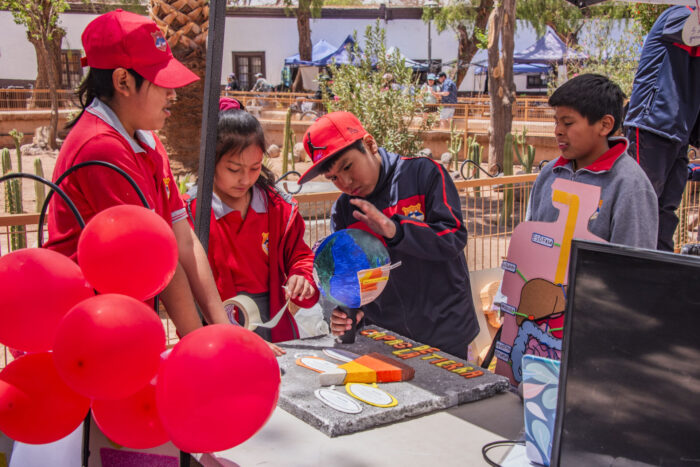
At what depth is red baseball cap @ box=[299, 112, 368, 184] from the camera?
2219mm

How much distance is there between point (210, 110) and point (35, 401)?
Answer: 0.98 metres

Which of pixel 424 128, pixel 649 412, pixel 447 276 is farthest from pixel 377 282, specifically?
pixel 424 128

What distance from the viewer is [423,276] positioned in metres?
2.38

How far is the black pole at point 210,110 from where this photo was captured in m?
1.83

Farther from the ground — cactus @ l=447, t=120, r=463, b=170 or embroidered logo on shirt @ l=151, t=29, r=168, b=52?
embroidered logo on shirt @ l=151, t=29, r=168, b=52

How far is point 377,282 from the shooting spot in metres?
1.90

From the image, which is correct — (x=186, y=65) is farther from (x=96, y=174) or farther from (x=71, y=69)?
(x=71, y=69)

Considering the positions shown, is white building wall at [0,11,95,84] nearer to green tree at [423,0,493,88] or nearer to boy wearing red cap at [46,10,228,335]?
green tree at [423,0,493,88]

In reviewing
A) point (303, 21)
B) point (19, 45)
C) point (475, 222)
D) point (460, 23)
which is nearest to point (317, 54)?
point (303, 21)

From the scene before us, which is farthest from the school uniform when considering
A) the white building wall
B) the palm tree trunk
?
the white building wall

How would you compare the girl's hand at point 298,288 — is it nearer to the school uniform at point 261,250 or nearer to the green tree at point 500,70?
the school uniform at point 261,250

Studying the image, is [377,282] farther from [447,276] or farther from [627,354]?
[627,354]

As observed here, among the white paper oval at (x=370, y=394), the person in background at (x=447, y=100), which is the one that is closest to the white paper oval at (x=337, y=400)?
the white paper oval at (x=370, y=394)

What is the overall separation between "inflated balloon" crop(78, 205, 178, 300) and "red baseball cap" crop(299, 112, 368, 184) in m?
1.12
